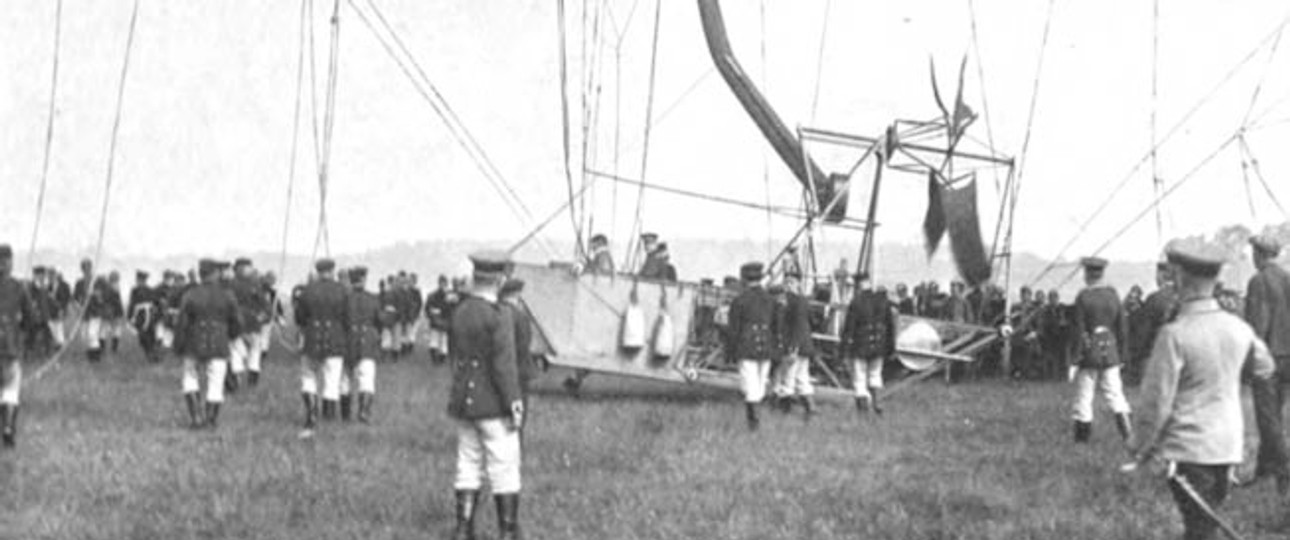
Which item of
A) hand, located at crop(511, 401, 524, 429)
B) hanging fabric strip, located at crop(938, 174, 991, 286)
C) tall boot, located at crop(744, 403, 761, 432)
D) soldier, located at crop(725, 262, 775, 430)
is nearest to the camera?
hand, located at crop(511, 401, 524, 429)

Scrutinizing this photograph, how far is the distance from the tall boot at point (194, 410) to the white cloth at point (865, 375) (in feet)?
26.4

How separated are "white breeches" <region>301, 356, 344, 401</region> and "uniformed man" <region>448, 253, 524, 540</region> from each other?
6517 mm

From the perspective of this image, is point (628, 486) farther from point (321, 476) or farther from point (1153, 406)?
point (1153, 406)

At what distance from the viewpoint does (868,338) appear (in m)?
19.2

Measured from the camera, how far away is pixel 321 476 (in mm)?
11906

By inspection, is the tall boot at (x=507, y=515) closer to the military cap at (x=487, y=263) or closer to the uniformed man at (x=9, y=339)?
the military cap at (x=487, y=263)

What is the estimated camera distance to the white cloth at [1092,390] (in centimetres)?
1484

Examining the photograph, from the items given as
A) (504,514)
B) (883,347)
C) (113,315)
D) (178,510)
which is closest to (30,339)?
(113,315)

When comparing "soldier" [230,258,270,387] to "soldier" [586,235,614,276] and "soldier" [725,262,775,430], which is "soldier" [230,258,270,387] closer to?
"soldier" [586,235,614,276]

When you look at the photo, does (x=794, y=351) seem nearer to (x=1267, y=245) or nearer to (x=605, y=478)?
(x=605, y=478)

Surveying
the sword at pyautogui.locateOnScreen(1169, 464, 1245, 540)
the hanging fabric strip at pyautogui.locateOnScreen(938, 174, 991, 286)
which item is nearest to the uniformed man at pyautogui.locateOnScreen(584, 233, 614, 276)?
the hanging fabric strip at pyautogui.locateOnScreen(938, 174, 991, 286)

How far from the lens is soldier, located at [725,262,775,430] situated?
17031 millimetres

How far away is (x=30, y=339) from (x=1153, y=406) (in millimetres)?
21129

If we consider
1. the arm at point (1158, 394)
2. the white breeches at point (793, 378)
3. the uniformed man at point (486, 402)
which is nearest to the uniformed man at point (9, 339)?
the uniformed man at point (486, 402)
